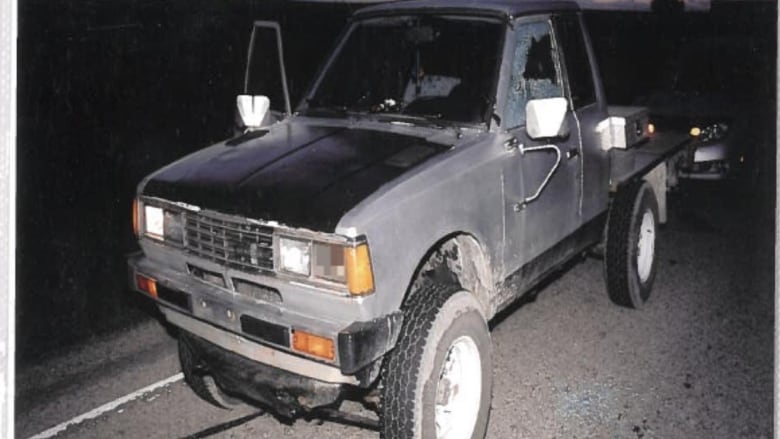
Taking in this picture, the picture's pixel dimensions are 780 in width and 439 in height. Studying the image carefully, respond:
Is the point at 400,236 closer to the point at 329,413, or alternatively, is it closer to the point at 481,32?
the point at 329,413

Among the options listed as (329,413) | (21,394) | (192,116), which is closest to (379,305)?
(329,413)

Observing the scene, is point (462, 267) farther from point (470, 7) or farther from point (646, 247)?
point (646, 247)

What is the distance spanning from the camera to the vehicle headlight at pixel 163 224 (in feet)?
11.8

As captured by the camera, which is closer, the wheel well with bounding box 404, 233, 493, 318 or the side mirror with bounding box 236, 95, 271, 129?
the wheel well with bounding box 404, 233, 493, 318

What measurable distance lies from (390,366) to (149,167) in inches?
235

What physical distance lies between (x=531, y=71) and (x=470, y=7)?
482 mm

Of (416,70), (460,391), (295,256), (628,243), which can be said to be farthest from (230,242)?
(628,243)

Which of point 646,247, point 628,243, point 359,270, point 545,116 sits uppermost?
point 545,116

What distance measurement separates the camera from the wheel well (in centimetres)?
378

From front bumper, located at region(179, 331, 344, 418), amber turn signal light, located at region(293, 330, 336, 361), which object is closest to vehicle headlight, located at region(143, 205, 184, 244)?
front bumper, located at region(179, 331, 344, 418)

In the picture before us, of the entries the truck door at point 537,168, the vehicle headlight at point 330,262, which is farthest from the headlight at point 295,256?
the truck door at point 537,168

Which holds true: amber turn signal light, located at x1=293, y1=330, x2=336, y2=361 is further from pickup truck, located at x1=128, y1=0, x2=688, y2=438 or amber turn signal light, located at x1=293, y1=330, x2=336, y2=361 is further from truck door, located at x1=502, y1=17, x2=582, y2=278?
truck door, located at x1=502, y1=17, x2=582, y2=278

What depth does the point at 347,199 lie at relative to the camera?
319 centimetres

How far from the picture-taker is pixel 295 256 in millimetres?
3174
